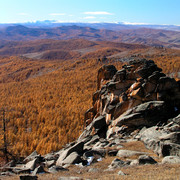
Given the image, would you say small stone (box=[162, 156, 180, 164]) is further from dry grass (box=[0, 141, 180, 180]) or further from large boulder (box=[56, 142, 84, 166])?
large boulder (box=[56, 142, 84, 166])

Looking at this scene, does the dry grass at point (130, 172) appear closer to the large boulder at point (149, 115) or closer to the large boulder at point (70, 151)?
the large boulder at point (70, 151)

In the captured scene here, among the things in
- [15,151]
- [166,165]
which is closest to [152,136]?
[166,165]

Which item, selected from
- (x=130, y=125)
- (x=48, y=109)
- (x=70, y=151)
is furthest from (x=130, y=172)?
(x=48, y=109)

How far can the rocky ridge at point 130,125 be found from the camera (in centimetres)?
1320

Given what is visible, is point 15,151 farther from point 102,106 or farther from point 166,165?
point 166,165

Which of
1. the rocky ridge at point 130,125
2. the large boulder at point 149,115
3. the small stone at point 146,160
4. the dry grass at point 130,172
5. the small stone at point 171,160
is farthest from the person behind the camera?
the large boulder at point 149,115

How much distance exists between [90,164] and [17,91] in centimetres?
5938

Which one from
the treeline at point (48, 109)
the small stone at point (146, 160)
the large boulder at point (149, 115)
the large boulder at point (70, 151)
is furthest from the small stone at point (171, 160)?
the treeline at point (48, 109)

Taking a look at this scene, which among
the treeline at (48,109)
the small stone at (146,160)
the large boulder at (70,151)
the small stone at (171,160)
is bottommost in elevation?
the treeline at (48,109)

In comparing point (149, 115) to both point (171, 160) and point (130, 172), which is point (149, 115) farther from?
point (130, 172)

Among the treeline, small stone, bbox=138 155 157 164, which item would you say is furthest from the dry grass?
the treeline

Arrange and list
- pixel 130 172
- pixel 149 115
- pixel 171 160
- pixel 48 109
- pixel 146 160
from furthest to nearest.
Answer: pixel 48 109
pixel 149 115
pixel 146 160
pixel 171 160
pixel 130 172

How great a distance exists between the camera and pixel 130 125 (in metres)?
19.1

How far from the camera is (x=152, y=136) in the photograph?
1596 cm
